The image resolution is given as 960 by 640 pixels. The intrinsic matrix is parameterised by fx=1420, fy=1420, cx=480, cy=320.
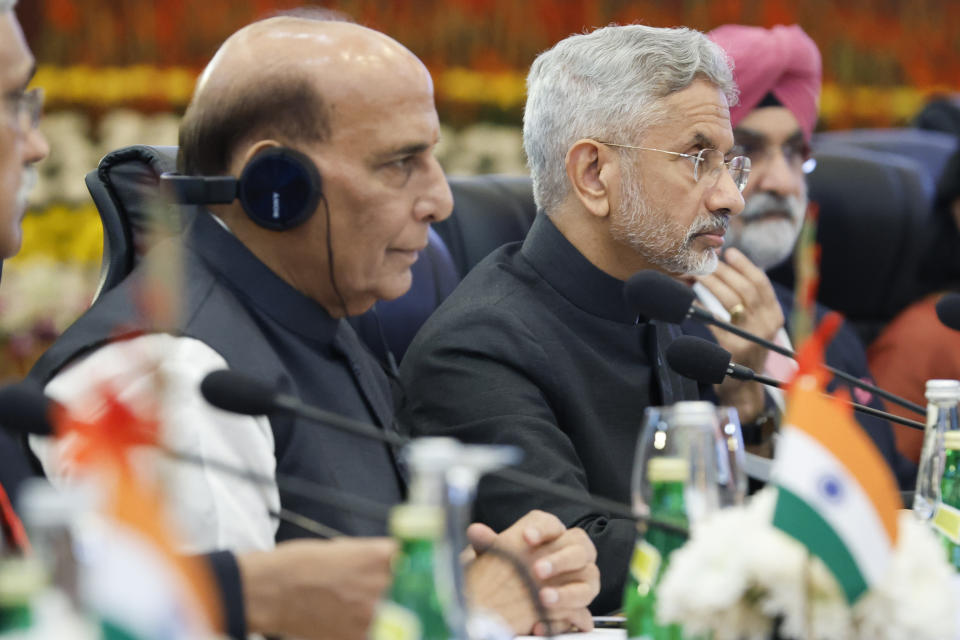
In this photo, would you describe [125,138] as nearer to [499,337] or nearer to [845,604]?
[499,337]

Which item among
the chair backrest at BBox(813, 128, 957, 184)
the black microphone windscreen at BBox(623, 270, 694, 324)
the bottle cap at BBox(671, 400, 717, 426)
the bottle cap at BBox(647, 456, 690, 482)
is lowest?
the chair backrest at BBox(813, 128, 957, 184)

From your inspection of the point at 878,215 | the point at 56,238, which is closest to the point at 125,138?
the point at 56,238

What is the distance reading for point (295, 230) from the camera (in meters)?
1.65

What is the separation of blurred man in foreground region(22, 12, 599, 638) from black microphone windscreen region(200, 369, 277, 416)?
24 cm


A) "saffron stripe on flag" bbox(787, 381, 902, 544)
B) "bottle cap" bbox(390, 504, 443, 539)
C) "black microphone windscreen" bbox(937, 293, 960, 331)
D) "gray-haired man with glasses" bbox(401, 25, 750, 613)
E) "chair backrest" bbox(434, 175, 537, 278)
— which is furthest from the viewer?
"chair backrest" bbox(434, 175, 537, 278)

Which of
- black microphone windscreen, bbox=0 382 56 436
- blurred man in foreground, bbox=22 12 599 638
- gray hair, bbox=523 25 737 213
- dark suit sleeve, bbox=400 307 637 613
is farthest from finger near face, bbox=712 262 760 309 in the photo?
black microphone windscreen, bbox=0 382 56 436

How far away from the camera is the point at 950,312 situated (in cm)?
170

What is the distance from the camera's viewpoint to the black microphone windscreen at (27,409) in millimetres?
1156

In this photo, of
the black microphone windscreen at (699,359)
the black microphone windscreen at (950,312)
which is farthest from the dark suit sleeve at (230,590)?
the black microphone windscreen at (950,312)

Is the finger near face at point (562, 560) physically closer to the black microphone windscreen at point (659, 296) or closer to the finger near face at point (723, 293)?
the black microphone windscreen at point (659, 296)

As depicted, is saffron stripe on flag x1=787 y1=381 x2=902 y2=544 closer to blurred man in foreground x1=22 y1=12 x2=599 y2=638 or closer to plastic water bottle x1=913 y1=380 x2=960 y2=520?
plastic water bottle x1=913 y1=380 x2=960 y2=520

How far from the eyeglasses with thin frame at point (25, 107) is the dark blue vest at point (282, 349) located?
0.74 ft

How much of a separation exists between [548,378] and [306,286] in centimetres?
47

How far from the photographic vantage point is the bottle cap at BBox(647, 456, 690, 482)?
3.67 feet
